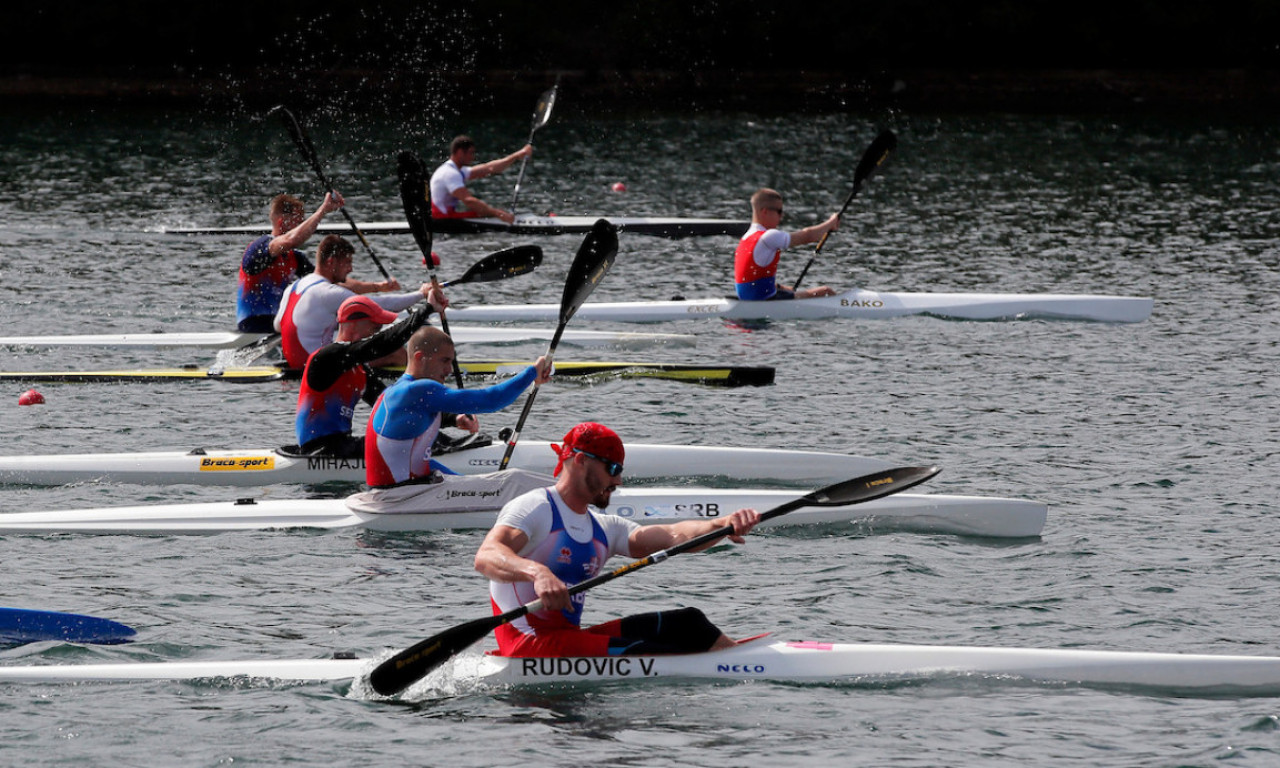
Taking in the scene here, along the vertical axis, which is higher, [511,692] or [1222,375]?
[1222,375]

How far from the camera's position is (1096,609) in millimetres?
10055

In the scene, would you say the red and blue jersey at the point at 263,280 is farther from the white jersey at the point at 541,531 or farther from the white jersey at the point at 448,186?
the white jersey at the point at 541,531

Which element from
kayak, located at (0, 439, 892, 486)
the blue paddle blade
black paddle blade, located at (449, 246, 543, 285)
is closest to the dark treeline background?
black paddle blade, located at (449, 246, 543, 285)

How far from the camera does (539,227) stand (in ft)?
83.7

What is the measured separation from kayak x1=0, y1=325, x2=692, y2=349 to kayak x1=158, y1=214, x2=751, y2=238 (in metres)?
6.25

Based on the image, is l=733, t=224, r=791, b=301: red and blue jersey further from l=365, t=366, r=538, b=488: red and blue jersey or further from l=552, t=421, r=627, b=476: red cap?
l=552, t=421, r=627, b=476: red cap

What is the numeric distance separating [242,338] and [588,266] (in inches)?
251

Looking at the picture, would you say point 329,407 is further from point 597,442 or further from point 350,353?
point 597,442

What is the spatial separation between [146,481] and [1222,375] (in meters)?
10.9

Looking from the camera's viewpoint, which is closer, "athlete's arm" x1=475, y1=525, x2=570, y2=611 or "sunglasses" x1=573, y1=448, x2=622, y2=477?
"athlete's arm" x1=475, y1=525, x2=570, y2=611

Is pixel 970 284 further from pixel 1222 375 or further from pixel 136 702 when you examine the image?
pixel 136 702

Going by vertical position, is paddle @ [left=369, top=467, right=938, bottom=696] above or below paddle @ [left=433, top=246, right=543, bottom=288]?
below

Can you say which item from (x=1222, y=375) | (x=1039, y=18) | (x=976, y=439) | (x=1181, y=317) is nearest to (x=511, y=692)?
(x=976, y=439)

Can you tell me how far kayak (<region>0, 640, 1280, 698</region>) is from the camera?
8.46 meters
